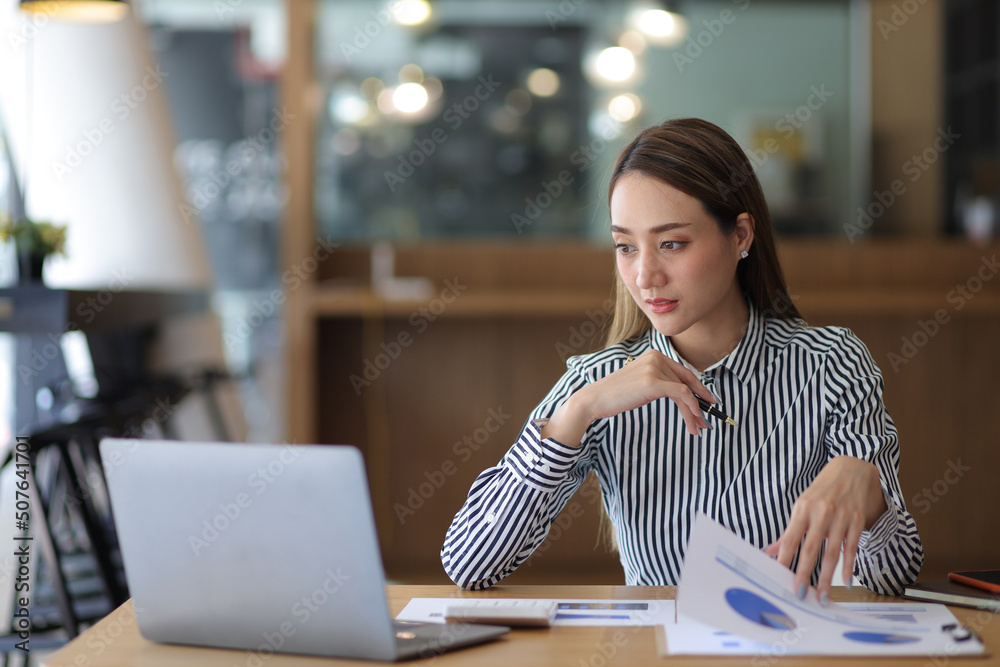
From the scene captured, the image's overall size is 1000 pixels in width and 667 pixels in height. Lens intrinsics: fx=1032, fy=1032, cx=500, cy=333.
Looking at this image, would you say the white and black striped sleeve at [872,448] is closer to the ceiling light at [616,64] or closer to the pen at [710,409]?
the pen at [710,409]

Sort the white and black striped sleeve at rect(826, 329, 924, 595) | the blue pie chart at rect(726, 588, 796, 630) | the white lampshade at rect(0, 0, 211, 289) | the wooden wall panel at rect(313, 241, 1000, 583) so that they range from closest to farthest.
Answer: the blue pie chart at rect(726, 588, 796, 630), the white and black striped sleeve at rect(826, 329, 924, 595), the white lampshade at rect(0, 0, 211, 289), the wooden wall panel at rect(313, 241, 1000, 583)

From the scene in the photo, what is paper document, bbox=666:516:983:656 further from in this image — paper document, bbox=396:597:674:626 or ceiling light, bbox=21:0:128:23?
ceiling light, bbox=21:0:128:23

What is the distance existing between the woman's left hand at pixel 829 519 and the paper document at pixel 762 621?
0.10ft

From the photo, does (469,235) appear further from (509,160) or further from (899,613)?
(899,613)

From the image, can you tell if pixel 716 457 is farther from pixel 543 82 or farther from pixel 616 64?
pixel 616 64

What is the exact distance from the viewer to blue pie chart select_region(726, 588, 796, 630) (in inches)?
37.5

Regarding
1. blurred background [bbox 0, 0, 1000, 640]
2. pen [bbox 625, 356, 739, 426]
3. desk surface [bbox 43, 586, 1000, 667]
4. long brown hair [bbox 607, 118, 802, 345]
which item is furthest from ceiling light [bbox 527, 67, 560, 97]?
desk surface [bbox 43, 586, 1000, 667]

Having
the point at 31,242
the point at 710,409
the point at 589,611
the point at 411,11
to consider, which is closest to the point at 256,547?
the point at 589,611

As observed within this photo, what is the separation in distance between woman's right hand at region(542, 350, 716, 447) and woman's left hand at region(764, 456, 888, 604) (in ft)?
0.59

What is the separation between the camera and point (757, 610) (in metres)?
0.96

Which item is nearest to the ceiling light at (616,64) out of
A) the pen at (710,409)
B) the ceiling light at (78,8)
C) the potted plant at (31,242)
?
the ceiling light at (78,8)

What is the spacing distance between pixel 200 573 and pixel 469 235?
3.52 meters

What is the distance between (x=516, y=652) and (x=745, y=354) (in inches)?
24.1

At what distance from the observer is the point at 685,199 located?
1.34 meters
